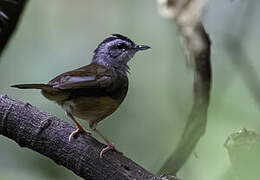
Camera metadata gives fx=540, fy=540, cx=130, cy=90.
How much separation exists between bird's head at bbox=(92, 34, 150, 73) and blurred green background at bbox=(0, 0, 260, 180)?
0.64m

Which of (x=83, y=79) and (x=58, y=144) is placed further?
(x=83, y=79)

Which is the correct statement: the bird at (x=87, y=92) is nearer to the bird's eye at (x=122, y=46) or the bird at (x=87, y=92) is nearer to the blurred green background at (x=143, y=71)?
the bird's eye at (x=122, y=46)

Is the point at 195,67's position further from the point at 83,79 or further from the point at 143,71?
the point at 143,71

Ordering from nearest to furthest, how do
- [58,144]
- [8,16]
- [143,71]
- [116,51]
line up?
1. [58,144]
2. [8,16]
3. [116,51]
4. [143,71]

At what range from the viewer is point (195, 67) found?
3.41 metres

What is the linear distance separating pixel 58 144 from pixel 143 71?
9.93 feet

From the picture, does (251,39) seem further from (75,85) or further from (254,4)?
(75,85)

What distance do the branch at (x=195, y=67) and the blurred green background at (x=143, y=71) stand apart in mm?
126

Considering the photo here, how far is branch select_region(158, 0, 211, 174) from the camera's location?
9.31 feet

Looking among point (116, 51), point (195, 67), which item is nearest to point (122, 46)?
point (116, 51)

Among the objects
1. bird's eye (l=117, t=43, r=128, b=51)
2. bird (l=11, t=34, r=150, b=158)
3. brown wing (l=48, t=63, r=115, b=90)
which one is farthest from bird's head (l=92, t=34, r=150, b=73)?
brown wing (l=48, t=63, r=115, b=90)

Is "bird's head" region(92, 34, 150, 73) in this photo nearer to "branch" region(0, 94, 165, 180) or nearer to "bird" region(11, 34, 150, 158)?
"bird" region(11, 34, 150, 158)

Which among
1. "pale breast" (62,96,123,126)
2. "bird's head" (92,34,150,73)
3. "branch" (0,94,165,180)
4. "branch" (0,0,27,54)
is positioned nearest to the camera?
"branch" (0,94,165,180)

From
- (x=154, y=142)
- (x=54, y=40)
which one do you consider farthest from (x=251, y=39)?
(x=54, y=40)
